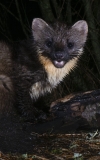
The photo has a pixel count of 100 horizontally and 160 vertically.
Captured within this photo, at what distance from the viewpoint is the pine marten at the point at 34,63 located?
6.20 m

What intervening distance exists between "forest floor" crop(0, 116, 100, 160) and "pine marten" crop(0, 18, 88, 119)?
60cm

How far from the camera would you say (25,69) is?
6188mm

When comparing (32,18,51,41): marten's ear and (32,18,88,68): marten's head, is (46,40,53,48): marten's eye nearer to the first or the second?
(32,18,88,68): marten's head

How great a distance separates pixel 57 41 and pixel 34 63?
451 millimetres

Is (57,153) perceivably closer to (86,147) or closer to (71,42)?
(86,147)

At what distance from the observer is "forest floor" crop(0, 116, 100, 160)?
4258 millimetres

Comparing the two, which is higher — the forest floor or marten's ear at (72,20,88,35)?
marten's ear at (72,20,88,35)

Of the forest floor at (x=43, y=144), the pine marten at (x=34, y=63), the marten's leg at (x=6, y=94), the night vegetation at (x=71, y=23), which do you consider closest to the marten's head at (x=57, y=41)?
the pine marten at (x=34, y=63)

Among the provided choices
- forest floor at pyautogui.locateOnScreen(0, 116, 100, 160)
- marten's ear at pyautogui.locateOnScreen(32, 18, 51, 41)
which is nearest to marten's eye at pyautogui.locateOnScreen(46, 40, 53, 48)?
marten's ear at pyautogui.locateOnScreen(32, 18, 51, 41)

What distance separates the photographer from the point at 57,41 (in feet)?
20.6

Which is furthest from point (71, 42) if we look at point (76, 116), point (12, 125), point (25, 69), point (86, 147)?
point (86, 147)

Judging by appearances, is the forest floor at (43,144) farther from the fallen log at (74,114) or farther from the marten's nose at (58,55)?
the marten's nose at (58,55)

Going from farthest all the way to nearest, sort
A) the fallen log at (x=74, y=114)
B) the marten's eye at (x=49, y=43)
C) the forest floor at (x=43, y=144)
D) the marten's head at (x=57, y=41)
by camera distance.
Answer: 1. the marten's eye at (x=49, y=43)
2. the marten's head at (x=57, y=41)
3. the fallen log at (x=74, y=114)
4. the forest floor at (x=43, y=144)

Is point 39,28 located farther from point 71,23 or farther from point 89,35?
point 89,35
